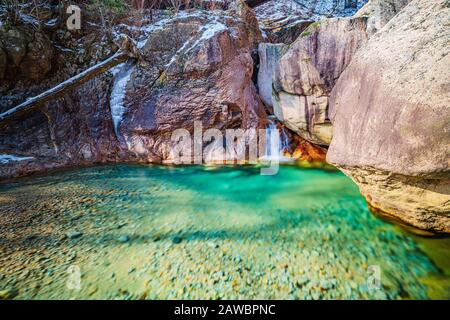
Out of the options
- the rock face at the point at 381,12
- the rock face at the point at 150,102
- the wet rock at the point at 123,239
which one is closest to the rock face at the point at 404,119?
the rock face at the point at 381,12

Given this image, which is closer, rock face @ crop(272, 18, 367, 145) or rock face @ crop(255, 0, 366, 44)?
rock face @ crop(272, 18, 367, 145)

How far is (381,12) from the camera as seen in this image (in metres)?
5.32

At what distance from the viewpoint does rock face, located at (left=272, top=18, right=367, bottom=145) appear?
18.7 feet

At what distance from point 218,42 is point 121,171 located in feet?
18.4

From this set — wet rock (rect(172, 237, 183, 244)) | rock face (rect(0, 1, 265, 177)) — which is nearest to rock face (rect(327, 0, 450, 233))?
wet rock (rect(172, 237, 183, 244))

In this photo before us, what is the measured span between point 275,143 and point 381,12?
4.62 m

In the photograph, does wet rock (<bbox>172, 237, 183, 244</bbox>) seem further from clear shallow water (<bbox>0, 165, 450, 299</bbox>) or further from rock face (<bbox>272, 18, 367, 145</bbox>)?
rock face (<bbox>272, 18, 367, 145</bbox>)

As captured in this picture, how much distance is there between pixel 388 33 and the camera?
2.99 meters

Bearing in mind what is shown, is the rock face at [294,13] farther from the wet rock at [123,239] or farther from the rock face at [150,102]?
the wet rock at [123,239]

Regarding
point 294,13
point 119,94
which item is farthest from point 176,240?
point 294,13

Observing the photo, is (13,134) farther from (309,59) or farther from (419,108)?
(419,108)

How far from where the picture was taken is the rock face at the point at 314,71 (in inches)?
224

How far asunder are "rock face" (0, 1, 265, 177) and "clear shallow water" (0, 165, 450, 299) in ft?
9.94
